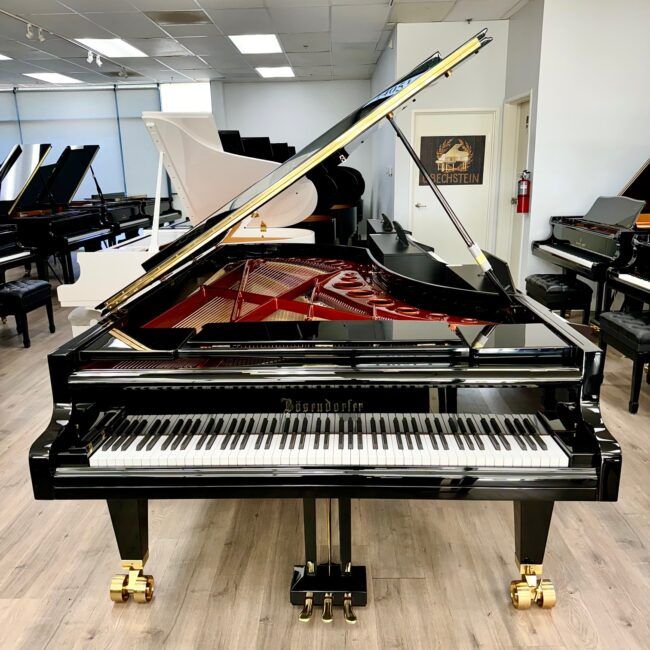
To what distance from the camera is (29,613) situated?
1871 millimetres

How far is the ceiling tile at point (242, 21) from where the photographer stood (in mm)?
6148

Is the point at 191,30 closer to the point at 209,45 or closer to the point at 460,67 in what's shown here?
the point at 209,45

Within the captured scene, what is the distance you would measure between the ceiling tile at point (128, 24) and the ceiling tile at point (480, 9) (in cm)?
359

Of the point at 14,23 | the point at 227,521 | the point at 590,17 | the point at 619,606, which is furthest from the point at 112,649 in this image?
the point at 14,23

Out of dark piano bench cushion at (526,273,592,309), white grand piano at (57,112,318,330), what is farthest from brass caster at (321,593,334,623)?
dark piano bench cushion at (526,273,592,309)

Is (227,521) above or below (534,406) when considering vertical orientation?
below

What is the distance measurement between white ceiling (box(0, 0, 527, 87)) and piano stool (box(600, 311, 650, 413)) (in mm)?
3964

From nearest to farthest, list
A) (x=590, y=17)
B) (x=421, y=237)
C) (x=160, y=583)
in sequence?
(x=160, y=583) < (x=590, y=17) < (x=421, y=237)

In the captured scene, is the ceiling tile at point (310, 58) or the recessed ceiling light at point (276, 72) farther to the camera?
the recessed ceiling light at point (276, 72)

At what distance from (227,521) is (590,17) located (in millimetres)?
5556

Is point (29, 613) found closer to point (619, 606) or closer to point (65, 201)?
point (619, 606)

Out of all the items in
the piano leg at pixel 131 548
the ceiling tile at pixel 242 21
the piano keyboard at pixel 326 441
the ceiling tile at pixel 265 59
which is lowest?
the piano leg at pixel 131 548

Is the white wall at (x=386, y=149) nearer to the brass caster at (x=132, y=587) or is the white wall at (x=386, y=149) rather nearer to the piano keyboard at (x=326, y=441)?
the piano keyboard at (x=326, y=441)

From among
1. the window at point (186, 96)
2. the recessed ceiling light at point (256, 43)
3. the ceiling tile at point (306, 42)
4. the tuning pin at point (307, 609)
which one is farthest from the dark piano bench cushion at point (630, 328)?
the window at point (186, 96)
